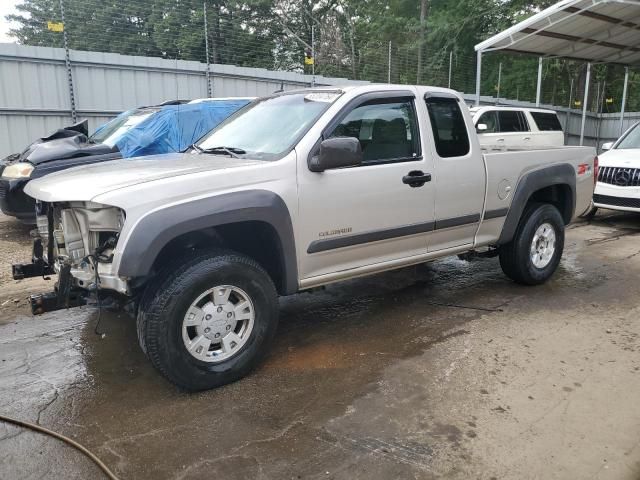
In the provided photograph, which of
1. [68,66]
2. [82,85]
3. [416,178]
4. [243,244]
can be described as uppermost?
[68,66]

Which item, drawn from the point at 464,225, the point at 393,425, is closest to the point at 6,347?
the point at 393,425

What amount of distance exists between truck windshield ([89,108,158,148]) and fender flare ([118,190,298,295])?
5.52 m

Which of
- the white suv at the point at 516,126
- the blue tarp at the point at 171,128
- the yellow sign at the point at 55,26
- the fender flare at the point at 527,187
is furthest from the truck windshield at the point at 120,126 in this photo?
the white suv at the point at 516,126

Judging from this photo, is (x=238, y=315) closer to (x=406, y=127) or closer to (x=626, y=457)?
(x=406, y=127)

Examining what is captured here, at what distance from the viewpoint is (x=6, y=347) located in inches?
160

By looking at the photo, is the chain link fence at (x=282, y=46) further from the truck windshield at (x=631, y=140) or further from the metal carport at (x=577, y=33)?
the truck windshield at (x=631, y=140)

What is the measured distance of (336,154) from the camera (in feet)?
11.5

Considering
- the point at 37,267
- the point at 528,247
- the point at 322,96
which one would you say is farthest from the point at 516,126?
the point at 37,267

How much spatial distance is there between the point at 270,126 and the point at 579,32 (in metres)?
12.2

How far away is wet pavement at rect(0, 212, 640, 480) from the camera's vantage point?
2.70m

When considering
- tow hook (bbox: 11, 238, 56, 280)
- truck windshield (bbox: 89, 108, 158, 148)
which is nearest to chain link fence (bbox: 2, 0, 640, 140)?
truck windshield (bbox: 89, 108, 158, 148)

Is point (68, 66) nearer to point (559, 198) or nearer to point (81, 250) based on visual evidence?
point (81, 250)

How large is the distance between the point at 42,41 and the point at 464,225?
56.4ft

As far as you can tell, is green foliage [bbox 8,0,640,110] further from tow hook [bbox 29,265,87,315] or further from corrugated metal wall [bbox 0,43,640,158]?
tow hook [bbox 29,265,87,315]
